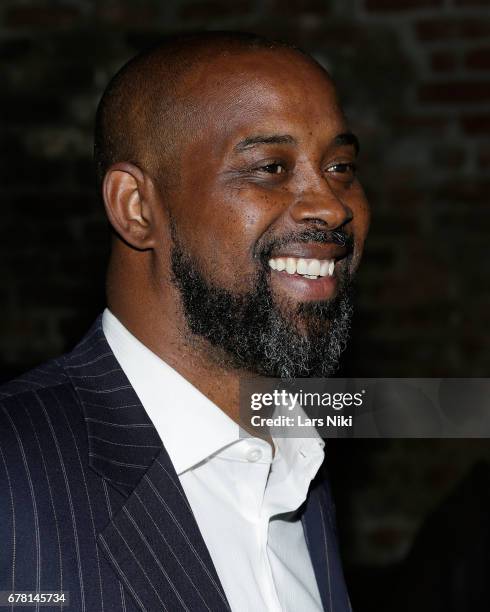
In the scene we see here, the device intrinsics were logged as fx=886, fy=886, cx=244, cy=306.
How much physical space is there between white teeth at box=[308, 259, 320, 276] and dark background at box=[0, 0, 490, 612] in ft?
4.27

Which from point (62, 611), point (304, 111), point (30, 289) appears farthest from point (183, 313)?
point (30, 289)

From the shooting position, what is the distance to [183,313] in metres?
1.28

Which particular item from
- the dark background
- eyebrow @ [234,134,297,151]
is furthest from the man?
the dark background

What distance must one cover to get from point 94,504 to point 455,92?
1884 mm

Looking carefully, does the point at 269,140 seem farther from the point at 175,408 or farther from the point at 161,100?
the point at 175,408

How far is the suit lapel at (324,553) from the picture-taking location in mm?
1342

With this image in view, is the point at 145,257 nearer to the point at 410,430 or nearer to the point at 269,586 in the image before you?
the point at 269,586

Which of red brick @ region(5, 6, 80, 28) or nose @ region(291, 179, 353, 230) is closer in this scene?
nose @ region(291, 179, 353, 230)

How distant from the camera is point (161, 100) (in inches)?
50.8

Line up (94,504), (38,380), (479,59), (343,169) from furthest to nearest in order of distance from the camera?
(479,59)
(343,169)
(38,380)
(94,504)

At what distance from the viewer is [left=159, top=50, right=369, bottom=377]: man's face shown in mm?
1232

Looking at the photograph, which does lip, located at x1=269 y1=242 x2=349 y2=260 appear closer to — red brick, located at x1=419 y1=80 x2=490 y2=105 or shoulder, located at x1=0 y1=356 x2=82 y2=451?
shoulder, located at x1=0 y1=356 x2=82 y2=451

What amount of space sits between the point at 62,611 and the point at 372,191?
1.81 metres

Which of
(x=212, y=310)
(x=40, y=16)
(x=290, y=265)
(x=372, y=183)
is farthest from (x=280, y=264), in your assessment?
(x=40, y=16)
